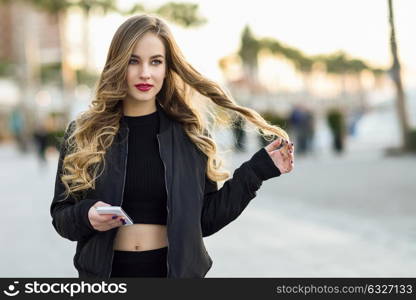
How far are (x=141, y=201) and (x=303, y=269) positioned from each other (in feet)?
12.8

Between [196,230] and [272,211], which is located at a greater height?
[196,230]

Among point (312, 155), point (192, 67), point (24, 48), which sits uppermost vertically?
point (24, 48)

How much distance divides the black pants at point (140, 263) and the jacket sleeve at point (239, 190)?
23 cm

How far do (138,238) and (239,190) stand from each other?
41cm

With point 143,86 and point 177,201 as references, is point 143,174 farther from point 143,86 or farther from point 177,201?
point 143,86

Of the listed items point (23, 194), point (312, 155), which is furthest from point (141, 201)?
point (312, 155)

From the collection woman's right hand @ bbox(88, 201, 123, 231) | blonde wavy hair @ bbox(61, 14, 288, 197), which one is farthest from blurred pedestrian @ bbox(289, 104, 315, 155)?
woman's right hand @ bbox(88, 201, 123, 231)

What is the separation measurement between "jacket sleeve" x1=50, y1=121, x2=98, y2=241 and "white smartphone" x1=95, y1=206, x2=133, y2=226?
0.11 m

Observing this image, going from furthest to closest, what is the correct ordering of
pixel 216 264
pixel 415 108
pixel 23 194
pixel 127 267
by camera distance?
pixel 415 108 < pixel 23 194 < pixel 216 264 < pixel 127 267

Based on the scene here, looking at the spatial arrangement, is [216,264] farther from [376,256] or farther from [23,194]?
[23,194]

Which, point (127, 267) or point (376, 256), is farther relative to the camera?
point (376, 256)

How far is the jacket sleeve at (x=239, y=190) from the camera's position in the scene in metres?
2.73

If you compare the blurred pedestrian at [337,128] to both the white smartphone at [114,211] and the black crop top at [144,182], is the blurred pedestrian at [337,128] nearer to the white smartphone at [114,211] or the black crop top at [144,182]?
the black crop top at [144,182]

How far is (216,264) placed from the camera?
22.3 ft
